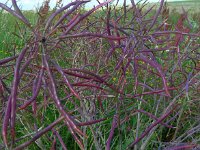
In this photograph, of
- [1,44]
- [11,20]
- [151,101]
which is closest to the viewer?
[151,101]

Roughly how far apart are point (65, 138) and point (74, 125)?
178 cm

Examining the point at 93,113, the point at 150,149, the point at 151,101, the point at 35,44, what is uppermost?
the point at 35,44

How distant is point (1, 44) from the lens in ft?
16.1

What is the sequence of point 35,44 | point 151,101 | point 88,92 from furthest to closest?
1. point 151,101
2. point 88,92
3. point 35,44

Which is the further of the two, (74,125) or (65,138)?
(65,138)

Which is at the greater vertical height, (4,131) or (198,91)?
(4,131)

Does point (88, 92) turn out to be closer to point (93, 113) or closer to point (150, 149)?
point (93, 113)

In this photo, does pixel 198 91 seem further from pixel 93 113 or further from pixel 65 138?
pixel 65 138

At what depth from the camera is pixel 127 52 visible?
1.52m

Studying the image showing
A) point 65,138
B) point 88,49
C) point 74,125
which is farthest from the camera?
point 65,138

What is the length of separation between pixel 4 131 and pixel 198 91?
1385mm

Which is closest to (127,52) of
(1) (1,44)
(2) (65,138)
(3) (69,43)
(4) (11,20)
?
(3) (69,43)

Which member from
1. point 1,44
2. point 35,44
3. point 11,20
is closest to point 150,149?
point 35,44

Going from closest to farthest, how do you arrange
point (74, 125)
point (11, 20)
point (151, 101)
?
point (74, 125) → point (151, 101) → point (11, 20)
